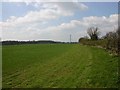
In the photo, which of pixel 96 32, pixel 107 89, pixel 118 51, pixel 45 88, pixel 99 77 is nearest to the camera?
pixel 107 89

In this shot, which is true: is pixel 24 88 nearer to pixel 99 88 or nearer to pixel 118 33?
pixel 99 88

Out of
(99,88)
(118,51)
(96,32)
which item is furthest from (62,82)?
(96,32)

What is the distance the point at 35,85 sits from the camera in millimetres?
12094

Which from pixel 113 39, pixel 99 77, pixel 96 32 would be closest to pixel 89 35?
pixel 96 32

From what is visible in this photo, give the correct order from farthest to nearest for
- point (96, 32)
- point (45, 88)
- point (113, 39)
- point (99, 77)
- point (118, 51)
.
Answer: point (96, 32)
point (113, 39)
point (118, 51)
point (99, 77)
point (45, 88)

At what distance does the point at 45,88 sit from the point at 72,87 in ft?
4.19

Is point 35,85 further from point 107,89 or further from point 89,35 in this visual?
point 89,35

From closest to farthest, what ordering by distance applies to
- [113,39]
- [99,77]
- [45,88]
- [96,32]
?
[45,88], [99,77], [113,39], [96,32]

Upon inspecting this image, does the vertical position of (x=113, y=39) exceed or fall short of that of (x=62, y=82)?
it exceeds it

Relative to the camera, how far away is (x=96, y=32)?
4031 inches

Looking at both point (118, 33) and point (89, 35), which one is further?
point (89, 35)

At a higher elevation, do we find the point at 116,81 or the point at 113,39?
the point at 113,39

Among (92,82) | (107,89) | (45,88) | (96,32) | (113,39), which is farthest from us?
(96,32)

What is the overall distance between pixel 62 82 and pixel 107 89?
2810 mm
